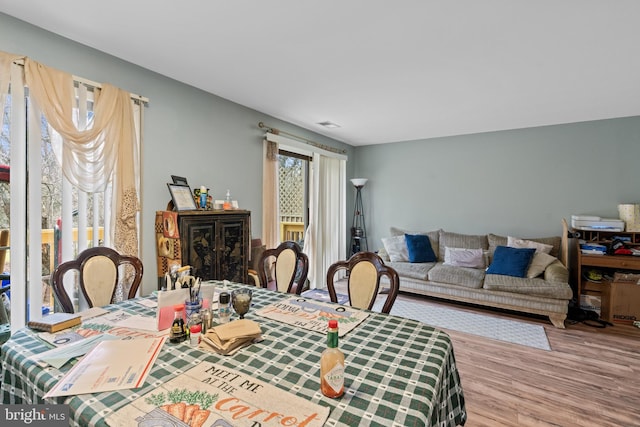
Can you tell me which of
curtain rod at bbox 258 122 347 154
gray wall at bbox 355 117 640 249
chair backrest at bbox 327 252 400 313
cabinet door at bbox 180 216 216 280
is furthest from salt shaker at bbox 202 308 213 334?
gray wall at bbox 355 117 640 249

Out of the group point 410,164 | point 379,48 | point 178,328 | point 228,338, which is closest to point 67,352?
point 178,328

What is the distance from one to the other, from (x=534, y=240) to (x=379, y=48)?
3.63m

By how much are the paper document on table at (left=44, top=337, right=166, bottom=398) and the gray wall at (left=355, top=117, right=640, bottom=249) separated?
15.7 ft

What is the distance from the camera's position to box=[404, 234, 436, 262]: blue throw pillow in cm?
461

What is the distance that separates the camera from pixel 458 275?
3.97 m

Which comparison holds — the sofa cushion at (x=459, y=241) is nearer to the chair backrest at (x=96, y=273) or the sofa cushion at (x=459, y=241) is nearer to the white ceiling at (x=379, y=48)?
the white ceiling at (x=379, y=48)

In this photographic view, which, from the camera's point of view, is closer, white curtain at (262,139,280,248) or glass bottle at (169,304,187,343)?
glass bottle at (169,304,187,343)

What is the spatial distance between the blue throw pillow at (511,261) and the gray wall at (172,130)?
3171mm

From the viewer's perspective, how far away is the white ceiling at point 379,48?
1747mm

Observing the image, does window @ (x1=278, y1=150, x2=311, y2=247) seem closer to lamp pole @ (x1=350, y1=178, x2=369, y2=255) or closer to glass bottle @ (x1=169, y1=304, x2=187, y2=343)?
lamp pole @ (x1=350, y1=178, x2=369, y2=255)

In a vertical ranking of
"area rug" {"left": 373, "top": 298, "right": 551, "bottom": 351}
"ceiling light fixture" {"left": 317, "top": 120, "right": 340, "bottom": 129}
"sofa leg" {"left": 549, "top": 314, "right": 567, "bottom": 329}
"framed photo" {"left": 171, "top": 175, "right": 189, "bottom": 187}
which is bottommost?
"area rug" {"left": 373, "top": 298, "right": 551, "bottom": 351}

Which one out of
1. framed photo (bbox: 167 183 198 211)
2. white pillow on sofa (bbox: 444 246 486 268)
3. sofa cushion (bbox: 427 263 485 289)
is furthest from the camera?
white pillow on sofa (bbox: 444 246 486 268)

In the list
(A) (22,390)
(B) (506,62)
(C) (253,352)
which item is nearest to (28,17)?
(A) (22,390)

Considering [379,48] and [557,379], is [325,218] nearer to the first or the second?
[379,48]
